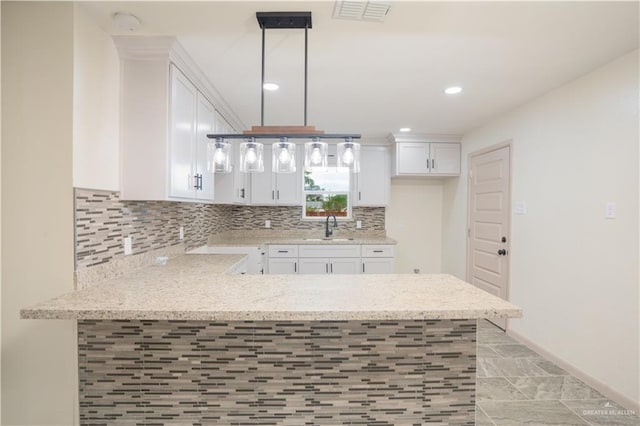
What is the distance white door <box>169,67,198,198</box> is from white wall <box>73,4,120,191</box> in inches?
12.3

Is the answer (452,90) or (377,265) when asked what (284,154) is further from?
(377,265)

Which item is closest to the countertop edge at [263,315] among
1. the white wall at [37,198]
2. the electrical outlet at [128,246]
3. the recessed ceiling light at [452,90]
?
the white wall at [37,198]

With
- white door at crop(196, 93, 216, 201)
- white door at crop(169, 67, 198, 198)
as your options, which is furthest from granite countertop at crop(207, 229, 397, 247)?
white door at crop(169, 67, 198, 198)

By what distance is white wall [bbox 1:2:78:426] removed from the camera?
156 cm

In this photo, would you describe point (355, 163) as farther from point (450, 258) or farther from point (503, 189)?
point (450, 258)

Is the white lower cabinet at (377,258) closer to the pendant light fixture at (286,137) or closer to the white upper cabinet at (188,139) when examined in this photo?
the white upper cabinet at (188,139)

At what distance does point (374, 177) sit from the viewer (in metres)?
Answer: 4.64

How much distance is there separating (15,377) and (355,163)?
2085 millimetres

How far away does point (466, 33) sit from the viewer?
1.84 m

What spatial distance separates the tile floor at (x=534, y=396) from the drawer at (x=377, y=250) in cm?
165

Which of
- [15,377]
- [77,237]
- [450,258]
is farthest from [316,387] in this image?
[450,258]

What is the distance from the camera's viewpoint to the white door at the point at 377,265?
167 inches

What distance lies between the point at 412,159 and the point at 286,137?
311 cm

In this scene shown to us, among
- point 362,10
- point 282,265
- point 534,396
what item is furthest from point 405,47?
point 282,265
